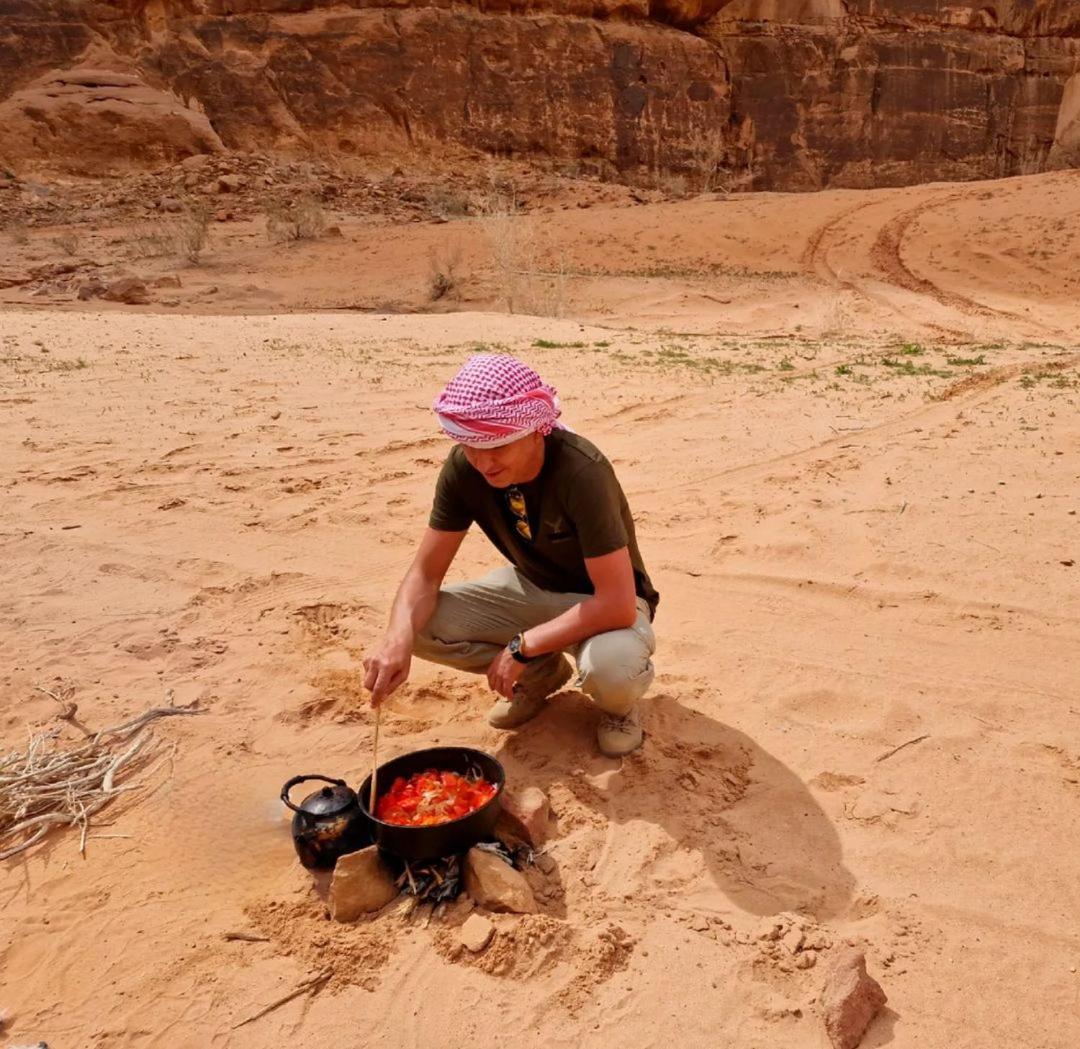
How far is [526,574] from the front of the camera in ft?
9.27

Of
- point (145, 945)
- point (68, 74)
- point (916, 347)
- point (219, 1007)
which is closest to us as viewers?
point (219, 1007)

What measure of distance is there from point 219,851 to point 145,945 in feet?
1.16

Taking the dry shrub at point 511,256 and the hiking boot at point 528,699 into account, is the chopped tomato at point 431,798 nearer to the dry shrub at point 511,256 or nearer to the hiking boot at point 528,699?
the hiking boot at point 528,699

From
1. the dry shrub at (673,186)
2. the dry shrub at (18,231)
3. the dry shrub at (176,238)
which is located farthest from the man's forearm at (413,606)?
the dry shrub at (673,186)

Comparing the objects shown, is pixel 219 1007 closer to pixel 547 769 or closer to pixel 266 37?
pixel 547 769

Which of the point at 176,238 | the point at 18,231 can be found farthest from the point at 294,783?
the point at 18,231

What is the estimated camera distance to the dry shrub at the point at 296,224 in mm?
15016

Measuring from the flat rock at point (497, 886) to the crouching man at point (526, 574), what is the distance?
48 cm

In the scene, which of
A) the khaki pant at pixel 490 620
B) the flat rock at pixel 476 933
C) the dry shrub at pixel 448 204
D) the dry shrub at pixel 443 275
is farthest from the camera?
the dry shrub at pixel 448 204

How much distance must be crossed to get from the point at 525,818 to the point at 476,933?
0.35m

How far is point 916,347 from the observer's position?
834 centimetres

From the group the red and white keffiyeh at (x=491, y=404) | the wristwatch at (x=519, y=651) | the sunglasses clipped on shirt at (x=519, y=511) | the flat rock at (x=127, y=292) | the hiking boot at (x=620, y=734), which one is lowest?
the flat rock at (x=127, y=292)

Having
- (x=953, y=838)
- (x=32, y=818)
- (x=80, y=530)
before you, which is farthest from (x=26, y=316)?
(x=953, y=838)

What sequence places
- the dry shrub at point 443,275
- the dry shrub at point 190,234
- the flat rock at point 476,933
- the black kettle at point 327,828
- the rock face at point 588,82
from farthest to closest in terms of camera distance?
the rock face at point 588,82, the dry shrub at point 190,234, the dry shrub at point 443,275, the black kettle at point 327,828, the flat rock at point 476,933
